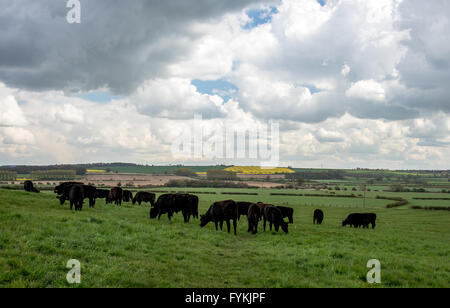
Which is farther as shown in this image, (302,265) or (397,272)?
(302,265)

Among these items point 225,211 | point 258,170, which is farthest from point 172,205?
point 258,170

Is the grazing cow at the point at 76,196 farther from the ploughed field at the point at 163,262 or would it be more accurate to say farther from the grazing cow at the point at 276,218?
the grazing cow at the point at 276,218

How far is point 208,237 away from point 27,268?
1028 centimetres

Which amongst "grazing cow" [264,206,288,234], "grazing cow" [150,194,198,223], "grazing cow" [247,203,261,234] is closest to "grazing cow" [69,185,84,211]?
"grazing cow" [150,194,198,223]

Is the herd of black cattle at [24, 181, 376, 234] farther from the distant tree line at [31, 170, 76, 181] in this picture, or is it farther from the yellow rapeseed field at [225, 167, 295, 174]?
the yellow rapeseed field at [225, 167, 295, 174]

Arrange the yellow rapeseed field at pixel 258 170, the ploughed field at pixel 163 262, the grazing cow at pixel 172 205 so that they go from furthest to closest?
the yellow rapeseed field at pixel 258 170
the grazing cow at pixel 172 205
the ploughed field at pixel 163 262

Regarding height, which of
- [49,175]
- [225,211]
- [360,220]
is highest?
[225,211]

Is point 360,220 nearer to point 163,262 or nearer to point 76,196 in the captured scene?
point 76,196

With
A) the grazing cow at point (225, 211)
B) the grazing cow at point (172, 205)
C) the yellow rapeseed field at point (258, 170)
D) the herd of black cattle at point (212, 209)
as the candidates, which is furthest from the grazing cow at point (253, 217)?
the yellow rapeseed field at point (258, 170)

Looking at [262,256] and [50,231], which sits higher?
[50,231]

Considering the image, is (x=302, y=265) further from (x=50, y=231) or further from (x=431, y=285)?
(x=50, y=231)
